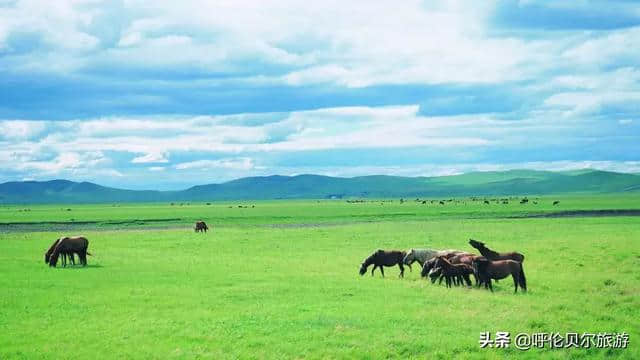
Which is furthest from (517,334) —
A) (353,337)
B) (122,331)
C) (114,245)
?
(114,245)

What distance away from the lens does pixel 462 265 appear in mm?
25047

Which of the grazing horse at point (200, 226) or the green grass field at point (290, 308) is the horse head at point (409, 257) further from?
the grazing horse at point (200, 226)

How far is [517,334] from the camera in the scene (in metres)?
17.2

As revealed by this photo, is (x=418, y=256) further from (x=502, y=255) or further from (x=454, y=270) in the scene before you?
(x=454, y=270)

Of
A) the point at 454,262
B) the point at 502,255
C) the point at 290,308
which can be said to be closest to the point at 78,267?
the point at 290,308

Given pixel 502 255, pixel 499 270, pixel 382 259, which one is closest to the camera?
pixel 499 270

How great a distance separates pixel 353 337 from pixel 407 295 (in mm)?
6362

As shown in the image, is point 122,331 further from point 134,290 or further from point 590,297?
point 590,297

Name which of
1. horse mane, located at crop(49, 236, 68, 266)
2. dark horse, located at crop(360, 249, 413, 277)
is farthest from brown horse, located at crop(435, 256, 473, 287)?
horse mane, located at crop(49, 236, 68, 266)

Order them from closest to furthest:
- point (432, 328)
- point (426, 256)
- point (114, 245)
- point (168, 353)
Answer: point (168, 353)
point (432, 328)
point (426, 256)
point (114, 245)

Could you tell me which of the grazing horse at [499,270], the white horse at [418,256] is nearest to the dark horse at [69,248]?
the white horse at [418,256]

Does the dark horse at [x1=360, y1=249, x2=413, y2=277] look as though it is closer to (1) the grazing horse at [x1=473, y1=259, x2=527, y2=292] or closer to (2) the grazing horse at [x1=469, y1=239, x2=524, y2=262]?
(2) the grazing horse at [x1=469, y1=239, x2=524, y2=262]

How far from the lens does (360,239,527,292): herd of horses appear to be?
78.1 feet

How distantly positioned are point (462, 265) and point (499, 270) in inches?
60.9
